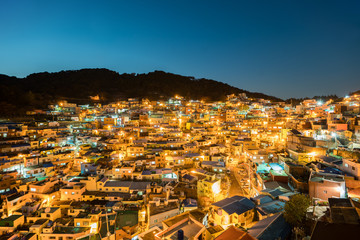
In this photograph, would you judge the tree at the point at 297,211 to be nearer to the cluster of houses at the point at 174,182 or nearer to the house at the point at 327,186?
the cluster of houses at the point at 174,182

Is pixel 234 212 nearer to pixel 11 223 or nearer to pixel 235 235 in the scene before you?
pixel 235 235

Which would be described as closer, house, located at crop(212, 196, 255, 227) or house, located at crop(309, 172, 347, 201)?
house, located at crop(309, 172, 347, 201)

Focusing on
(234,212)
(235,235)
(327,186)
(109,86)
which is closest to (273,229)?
(235,235)

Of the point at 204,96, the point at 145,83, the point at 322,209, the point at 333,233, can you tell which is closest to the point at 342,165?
the point at 322,209

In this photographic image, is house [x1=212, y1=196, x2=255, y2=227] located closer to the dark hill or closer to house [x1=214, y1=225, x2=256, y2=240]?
house [x1=214, y1=225, x2=256, y2=240]

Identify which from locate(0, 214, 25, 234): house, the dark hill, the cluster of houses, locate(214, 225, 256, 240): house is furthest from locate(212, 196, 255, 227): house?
the dark hill

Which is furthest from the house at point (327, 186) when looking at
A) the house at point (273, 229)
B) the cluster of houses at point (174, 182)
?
the house at point (273, 229)

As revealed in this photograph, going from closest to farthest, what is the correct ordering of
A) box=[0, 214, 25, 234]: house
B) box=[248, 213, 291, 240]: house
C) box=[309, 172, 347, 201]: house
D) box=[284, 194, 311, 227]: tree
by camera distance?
box=[248, 213, 291, 240]: house < box=[284, 194, 311, 227]: tree < box=[309, 172, 347, 201]: house < box=[0, 214, 25, 234]: house
